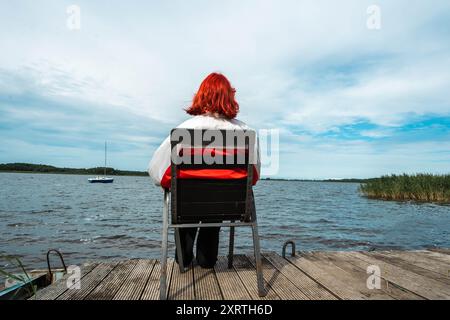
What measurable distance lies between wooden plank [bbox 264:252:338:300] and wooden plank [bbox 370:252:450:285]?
123 centimetres

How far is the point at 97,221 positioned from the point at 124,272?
1259cm

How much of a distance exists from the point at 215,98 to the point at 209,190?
81 centimetres

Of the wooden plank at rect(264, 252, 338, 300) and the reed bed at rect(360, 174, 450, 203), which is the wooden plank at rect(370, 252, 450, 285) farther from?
the reed bed at rect(360, 174, 450, 203)

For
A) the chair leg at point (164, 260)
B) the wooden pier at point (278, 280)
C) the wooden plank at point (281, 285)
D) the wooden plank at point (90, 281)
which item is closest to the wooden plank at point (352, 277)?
the wooden pier at point (278, 280)

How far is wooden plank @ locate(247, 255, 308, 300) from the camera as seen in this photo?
8.71ft

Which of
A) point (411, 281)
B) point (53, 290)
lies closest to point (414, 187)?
point (411, 281)

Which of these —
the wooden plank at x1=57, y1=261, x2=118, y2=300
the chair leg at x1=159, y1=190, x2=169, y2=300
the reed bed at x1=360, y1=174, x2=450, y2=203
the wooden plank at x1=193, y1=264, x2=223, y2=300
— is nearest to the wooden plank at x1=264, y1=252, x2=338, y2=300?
the wooden plank at x1=193, y1=264, x2=223, y2=300

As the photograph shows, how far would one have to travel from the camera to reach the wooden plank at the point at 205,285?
2.62 m

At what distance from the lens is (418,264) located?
3713mm

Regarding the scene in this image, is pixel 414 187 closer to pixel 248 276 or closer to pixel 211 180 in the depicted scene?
pixel 248 276
